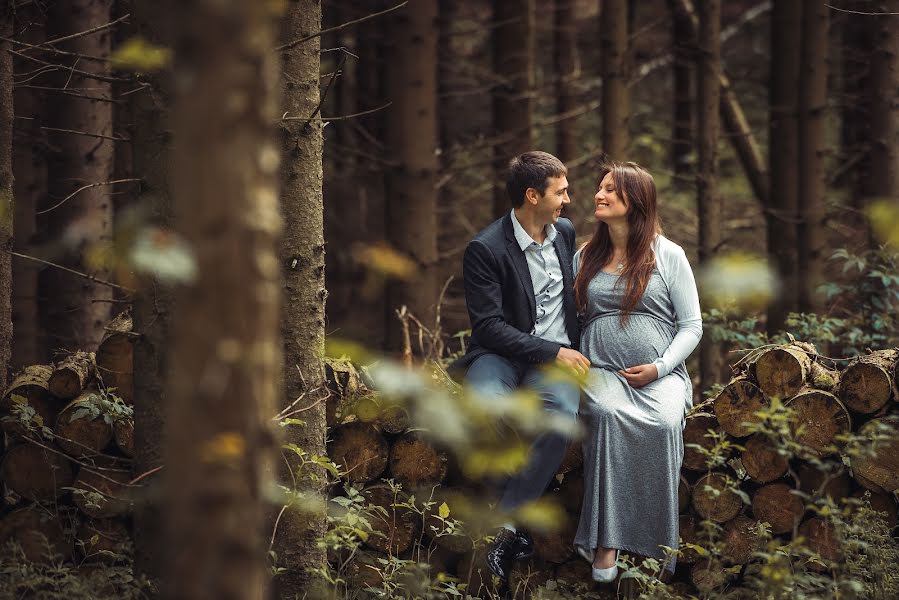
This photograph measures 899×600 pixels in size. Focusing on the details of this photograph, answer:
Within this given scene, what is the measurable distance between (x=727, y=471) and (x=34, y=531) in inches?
127

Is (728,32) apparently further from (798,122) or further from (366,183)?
(798,122)

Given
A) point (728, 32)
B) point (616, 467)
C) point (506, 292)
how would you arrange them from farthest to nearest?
point (728, 32), point (506, 292), point (616, 467)

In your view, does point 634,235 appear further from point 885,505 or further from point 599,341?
point 885,505

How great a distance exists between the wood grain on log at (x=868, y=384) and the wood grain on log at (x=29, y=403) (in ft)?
12.0

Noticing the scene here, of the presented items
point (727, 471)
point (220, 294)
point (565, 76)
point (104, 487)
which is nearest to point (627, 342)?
point (727, 471)

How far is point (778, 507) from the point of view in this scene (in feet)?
14.3

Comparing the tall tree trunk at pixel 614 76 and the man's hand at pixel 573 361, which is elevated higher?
the tall tree trunk at pixel 614 76

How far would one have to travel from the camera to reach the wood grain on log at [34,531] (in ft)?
14.4

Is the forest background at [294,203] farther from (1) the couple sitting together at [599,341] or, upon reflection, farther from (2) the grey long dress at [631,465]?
(2) the grey long dress at [631,465]

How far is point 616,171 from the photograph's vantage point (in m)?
4.63

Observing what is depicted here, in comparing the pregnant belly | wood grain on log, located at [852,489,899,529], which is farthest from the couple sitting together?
wood grain on log, located at [852,489,899,529]

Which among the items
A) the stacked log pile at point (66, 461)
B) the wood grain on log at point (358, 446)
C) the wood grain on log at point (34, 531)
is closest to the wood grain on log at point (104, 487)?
the stacked log pile at point (66, 461)

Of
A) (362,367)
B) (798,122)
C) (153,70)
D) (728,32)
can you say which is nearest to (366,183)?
(798,122)

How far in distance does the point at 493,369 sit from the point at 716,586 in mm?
1449
